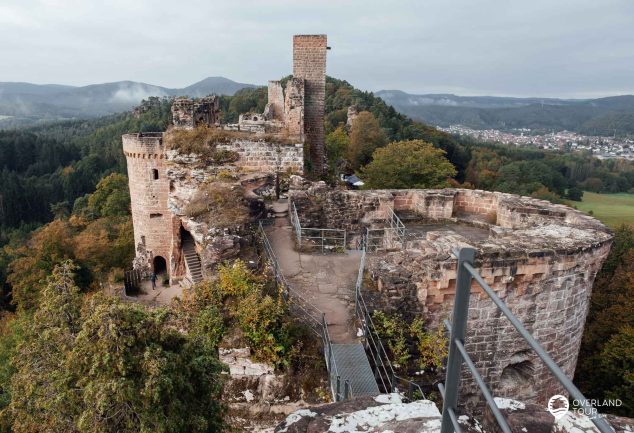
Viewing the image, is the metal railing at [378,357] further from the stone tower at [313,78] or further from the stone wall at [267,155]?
the stone tower at [313,78]

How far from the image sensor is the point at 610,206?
62750mm

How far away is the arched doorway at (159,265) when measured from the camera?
2231 cm

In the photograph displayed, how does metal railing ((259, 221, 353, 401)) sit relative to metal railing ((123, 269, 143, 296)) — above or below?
above

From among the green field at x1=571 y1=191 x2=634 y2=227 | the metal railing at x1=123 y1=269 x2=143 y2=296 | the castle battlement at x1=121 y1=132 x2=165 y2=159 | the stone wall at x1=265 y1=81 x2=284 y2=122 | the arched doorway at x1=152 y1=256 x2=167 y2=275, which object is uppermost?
the stone wall at x1=265 y1=81 x2=284 y2=122

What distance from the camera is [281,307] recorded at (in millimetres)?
7395

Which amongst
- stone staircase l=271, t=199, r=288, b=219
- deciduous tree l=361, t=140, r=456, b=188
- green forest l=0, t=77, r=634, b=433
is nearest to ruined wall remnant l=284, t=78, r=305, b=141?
stone staircase l=271, t=199, r=288, b=219

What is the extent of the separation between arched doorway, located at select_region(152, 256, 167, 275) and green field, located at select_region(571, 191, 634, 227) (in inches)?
1771

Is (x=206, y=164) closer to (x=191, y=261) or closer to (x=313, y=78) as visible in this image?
(x=191, y=261)

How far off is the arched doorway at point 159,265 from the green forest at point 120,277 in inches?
73.0

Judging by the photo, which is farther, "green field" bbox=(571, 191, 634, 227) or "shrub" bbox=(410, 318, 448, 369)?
"green field" bbox=(571, 191, 634, 227)

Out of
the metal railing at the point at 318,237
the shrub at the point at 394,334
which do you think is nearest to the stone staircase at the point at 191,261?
the metal railing at the point at 318,237

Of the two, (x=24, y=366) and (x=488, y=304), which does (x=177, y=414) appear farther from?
(x=488, y=304)

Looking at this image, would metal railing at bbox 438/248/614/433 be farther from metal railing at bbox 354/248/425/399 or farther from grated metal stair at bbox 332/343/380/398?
metal railing at bbox 354/248/425/399

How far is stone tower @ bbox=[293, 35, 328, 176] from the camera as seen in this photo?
2016 centimetres
